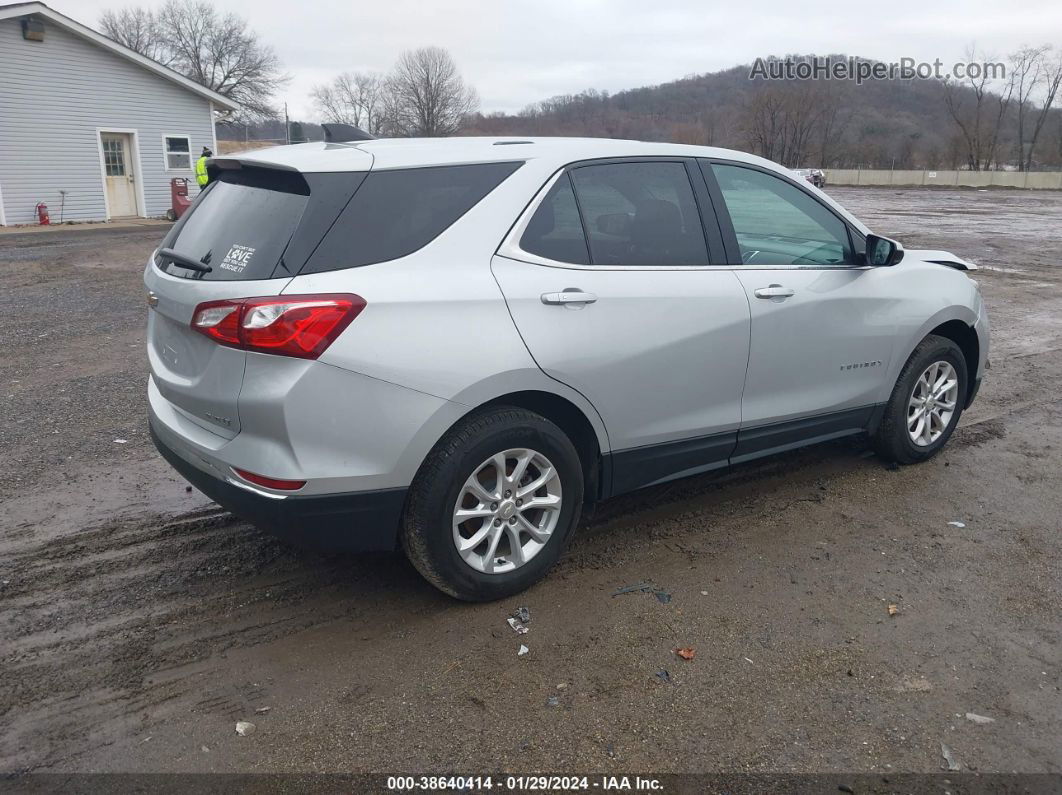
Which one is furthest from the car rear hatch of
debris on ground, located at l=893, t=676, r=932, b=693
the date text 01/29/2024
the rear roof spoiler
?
debris on ground, located at l=893, t=676, r=932, b=693

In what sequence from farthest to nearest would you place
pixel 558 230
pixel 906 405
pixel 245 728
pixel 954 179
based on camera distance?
1. pixel 954 179
2. pixel 906 405
3. pixel 558 230
4. pixel 245 728

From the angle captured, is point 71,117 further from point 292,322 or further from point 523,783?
point 523,783

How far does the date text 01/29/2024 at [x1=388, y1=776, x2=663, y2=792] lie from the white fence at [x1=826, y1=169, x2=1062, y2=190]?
68.5 m

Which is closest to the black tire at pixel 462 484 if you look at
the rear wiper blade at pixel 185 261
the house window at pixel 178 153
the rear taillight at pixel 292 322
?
the rear taillight at pixel 292 322

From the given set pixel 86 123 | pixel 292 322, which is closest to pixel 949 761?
pixel 292 322

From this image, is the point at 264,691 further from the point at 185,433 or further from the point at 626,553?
the point at 626,553

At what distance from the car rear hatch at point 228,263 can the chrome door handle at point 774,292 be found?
6.59 ft

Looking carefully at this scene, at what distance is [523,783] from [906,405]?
3.47 meters

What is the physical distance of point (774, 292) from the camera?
4.11m

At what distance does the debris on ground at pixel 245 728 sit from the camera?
2.75 metres

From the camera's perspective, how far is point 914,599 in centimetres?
362

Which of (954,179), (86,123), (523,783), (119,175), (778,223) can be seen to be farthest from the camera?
(954,179)

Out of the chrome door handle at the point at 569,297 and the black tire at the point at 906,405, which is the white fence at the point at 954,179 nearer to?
the black tire at the point at 906,405

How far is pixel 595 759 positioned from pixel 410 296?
171 cm
